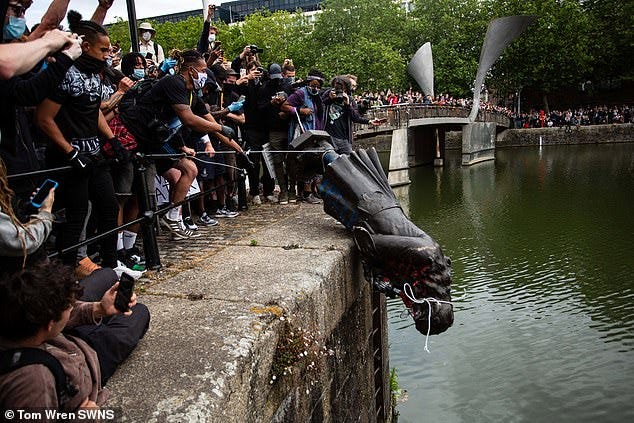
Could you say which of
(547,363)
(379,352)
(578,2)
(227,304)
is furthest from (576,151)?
(227,304)

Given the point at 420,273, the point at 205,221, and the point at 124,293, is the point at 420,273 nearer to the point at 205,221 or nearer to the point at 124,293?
the point at 124,293

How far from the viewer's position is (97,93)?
138 inches

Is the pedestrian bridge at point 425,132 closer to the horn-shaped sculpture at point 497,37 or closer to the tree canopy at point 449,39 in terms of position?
the horn-shaped sculpture at point 497,37

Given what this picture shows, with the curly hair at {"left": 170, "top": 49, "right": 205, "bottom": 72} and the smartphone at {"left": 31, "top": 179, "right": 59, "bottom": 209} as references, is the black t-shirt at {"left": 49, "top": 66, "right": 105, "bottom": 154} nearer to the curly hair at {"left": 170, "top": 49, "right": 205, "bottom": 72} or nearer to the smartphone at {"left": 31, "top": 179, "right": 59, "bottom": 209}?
the smartphone at {"left": 31, "top": 179, "right": 59, "bottom": 209}

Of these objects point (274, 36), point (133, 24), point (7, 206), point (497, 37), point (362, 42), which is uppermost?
point (274, 36)

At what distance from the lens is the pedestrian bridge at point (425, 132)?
23.2 meters

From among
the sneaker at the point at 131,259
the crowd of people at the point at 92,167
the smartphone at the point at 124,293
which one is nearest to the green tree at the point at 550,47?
the crowd of people at the point at 92,167

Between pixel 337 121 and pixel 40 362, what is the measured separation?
5648 mm


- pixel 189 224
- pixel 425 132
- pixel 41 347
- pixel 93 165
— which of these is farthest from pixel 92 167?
pixel 425 132

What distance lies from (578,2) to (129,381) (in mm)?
47573

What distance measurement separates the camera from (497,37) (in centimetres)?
3134

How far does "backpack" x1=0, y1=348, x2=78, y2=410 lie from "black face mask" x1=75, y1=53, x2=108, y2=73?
2.12 meters

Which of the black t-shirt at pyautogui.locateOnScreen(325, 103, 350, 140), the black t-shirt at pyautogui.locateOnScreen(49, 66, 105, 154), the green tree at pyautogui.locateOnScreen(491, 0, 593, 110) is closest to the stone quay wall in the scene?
the green tree at pyautogui.locateOnScreen(491, 0, 593, 110)

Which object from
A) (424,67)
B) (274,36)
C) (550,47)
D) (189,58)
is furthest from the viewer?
(274,36)
